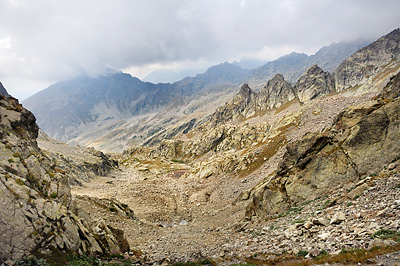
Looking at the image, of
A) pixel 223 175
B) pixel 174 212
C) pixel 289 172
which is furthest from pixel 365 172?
pixel 223 175

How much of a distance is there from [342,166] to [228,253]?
689 inches

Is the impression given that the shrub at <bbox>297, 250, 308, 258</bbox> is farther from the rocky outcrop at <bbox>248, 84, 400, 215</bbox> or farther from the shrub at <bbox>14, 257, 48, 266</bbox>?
the shrub at <bbox>14, 257, 48, 266</bbox>

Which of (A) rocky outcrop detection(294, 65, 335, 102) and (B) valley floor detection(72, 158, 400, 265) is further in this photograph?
(A) rocky outcrop detection(294, 65, 335, 102)

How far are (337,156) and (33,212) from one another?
1258 inches

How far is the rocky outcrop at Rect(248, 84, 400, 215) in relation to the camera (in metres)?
23.1

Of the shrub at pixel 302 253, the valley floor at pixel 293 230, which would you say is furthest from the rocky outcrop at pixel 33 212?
the shrub at pixel 302 253

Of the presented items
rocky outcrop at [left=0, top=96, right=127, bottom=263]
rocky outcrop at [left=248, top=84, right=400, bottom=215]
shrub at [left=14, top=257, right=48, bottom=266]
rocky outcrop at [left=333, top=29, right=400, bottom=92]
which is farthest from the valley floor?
rocky outcrop at [left=333, top=29, right=400, bottom=92]

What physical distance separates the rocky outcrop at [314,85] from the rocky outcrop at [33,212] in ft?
605

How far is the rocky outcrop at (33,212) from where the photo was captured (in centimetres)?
1259

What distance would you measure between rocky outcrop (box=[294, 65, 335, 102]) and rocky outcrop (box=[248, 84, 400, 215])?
159 m

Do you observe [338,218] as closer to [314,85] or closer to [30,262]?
[30,262]

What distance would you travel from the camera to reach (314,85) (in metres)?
175

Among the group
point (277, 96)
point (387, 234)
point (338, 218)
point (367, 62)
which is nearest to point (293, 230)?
point (338, 218)

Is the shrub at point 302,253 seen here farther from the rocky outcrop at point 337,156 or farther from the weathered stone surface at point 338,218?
the rocky outcrop at point 337,156
